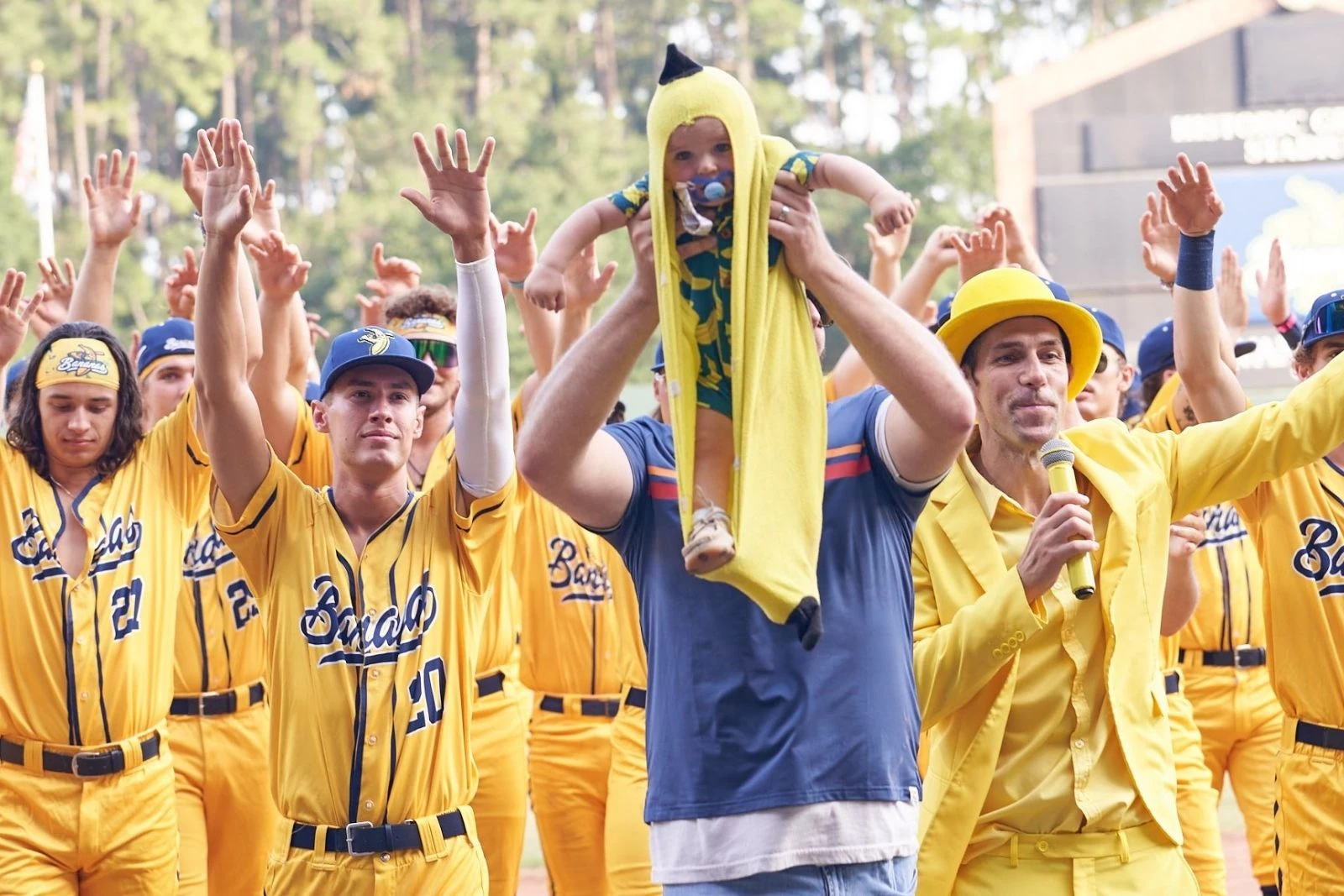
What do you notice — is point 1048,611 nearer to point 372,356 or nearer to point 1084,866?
point 1084,866

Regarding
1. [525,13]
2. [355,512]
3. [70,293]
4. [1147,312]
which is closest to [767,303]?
[355,512]

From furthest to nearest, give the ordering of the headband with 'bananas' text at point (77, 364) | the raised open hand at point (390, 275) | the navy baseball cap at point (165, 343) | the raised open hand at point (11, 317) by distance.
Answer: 1. the raised open hand at point (390, 275)
2. the navy baseball cap at point (165, 343)
3. the raised open hand at point (11, 317)
4. the headband with 'bananas' text at point (77, 364)

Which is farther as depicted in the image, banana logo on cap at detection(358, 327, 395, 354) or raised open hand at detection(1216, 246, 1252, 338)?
raised open hand at detection(1216, 246, 1252, 338)

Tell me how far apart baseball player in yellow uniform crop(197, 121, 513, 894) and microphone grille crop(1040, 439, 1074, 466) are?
1.41m

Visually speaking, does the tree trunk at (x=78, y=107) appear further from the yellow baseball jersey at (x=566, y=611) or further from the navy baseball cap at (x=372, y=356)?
the navy baseball cap at (x=372, y=356)

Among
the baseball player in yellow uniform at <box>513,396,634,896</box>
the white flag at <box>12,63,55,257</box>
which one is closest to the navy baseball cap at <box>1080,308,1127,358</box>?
the baseball player in yellow uniform at <box>513,396,634,896</box>

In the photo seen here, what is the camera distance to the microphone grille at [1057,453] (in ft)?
13.3

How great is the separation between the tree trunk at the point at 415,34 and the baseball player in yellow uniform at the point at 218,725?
1426 inches

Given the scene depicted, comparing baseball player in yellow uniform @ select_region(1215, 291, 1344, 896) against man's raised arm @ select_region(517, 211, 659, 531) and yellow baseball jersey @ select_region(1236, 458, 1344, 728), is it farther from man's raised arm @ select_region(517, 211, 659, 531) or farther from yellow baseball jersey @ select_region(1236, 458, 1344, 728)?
man's raised arm @ select_region(517, 211, 659, 531)

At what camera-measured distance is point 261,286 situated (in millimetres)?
5824

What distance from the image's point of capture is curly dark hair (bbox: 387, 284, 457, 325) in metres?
6.57

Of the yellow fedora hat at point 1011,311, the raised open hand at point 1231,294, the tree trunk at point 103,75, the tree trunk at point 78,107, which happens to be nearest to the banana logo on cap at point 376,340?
the yellow fedora hat at point 1011,311

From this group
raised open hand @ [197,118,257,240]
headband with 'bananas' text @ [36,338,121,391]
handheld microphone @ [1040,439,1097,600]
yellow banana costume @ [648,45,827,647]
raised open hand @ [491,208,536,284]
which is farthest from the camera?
headband with 'bananas' text @ [36,338,121,391]

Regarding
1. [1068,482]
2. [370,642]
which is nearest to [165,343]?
[370,642]
